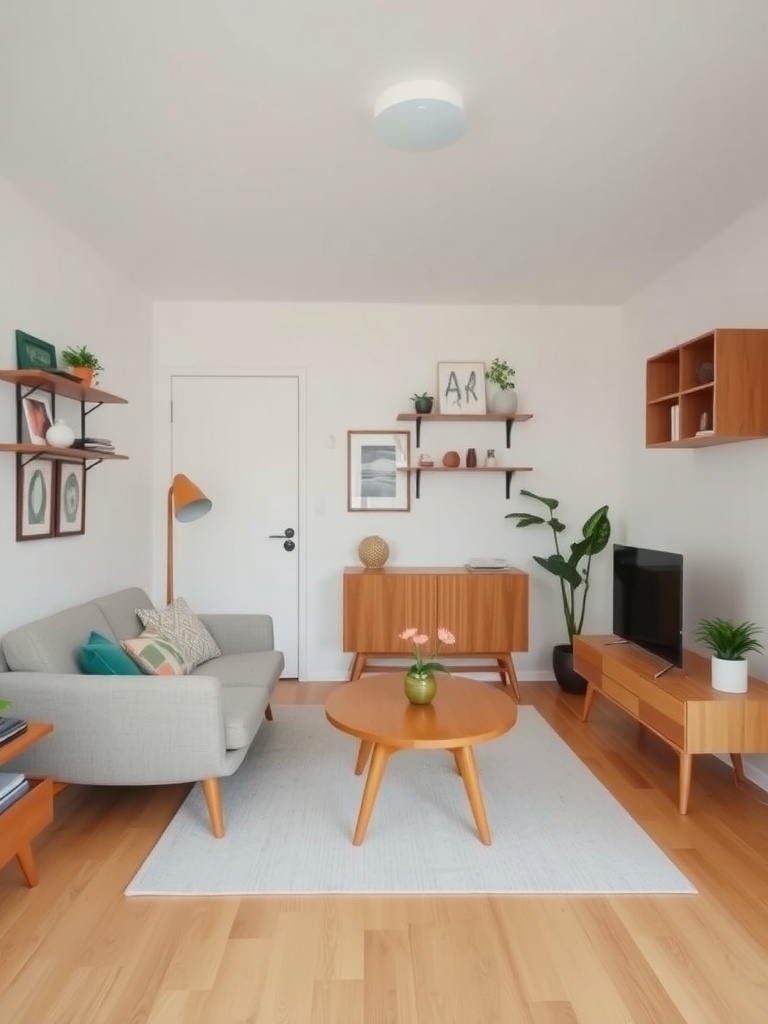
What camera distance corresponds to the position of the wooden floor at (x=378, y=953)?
4.97 feet

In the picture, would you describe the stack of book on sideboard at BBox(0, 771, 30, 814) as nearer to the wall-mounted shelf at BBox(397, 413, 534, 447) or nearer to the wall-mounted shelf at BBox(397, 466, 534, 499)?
Result: the wall-mounted shelf at BBox(397, 466, 534, 499)

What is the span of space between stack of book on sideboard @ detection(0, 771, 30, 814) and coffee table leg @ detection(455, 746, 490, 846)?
1.43 m

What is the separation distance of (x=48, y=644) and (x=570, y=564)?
289 centimetres

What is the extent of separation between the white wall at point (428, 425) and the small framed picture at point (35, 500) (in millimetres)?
1306

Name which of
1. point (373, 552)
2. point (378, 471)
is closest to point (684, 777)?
point (373, 552)

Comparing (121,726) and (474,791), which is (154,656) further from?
(474,791)

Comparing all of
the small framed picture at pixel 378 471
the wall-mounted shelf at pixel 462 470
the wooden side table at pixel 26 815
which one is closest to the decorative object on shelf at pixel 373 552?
the small framed picture at pixel 378 471

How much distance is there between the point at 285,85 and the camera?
6.36 feet

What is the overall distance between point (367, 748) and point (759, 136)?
2861 millimetres

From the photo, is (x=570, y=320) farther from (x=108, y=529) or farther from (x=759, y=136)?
(x=108, y=529)

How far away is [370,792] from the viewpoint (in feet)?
7.30

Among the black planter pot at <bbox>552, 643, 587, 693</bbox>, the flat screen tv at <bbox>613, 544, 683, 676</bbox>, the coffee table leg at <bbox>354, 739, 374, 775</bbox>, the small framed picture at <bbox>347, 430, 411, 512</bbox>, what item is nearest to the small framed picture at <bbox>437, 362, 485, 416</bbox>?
the small framed picture at <bbox>347, 430, 411, 512</bbox>

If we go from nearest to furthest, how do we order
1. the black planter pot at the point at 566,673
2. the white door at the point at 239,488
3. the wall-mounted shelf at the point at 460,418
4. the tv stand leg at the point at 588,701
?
the tv stand leg at the point at 588,701, the black planter pot at the point at 566,673, the wall-mounted shelf at the point at 460,418, the white door at the point at 239,488

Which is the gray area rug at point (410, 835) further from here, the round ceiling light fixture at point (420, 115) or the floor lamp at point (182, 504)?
the round ceiling light fixture at point (420, 115)
